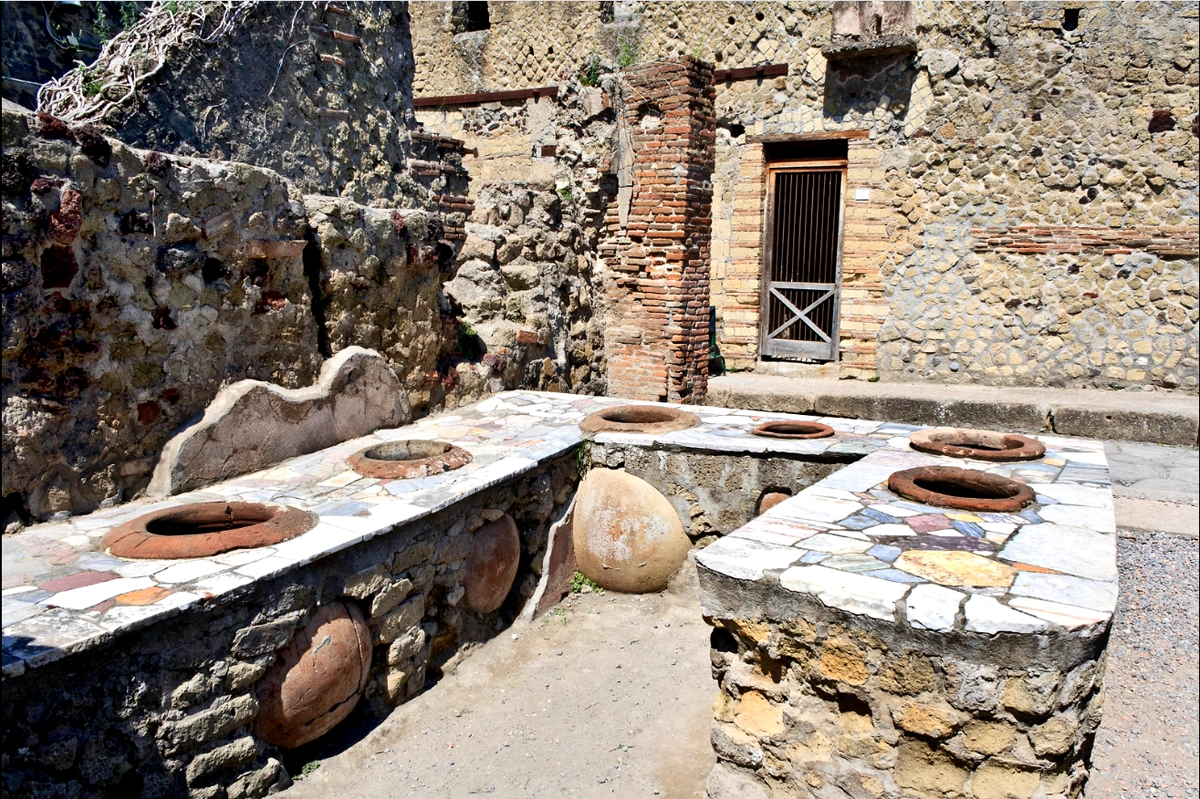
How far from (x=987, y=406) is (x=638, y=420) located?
15.1 ft

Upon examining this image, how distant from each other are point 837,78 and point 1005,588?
29.2 ft

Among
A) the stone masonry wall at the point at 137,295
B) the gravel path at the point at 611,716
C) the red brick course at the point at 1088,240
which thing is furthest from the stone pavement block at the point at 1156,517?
the stone masonry wall at the point at 137,295

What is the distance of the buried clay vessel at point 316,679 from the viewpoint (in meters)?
3.58

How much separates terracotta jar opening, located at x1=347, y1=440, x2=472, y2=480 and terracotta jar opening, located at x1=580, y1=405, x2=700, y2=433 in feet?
3.66

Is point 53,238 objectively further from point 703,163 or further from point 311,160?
point 703,163

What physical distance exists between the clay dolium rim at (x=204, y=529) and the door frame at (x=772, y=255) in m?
8.34

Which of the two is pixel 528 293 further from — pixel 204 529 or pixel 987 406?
pixel 987 406

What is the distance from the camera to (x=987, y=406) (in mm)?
9336

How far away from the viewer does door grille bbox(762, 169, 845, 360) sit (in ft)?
36.7

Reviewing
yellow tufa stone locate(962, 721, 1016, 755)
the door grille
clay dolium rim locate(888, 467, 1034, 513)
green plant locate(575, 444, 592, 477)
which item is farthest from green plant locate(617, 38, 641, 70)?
yellow tufa stone locate(962, 721, 1016, 755)

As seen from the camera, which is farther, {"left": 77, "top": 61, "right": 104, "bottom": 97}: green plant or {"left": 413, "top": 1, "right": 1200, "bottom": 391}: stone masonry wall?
{"left": 413, "top": 1, "right": 1200, "bottom": 391}: stone masonry wall

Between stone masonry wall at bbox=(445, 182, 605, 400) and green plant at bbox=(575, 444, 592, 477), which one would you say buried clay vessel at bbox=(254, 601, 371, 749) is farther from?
stone masonry wall at bbox=(445, 182, 605, 400)

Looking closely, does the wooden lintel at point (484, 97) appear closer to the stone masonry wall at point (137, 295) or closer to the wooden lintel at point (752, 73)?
the wooden lintel at point (752, 73)

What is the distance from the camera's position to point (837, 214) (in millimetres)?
11117
